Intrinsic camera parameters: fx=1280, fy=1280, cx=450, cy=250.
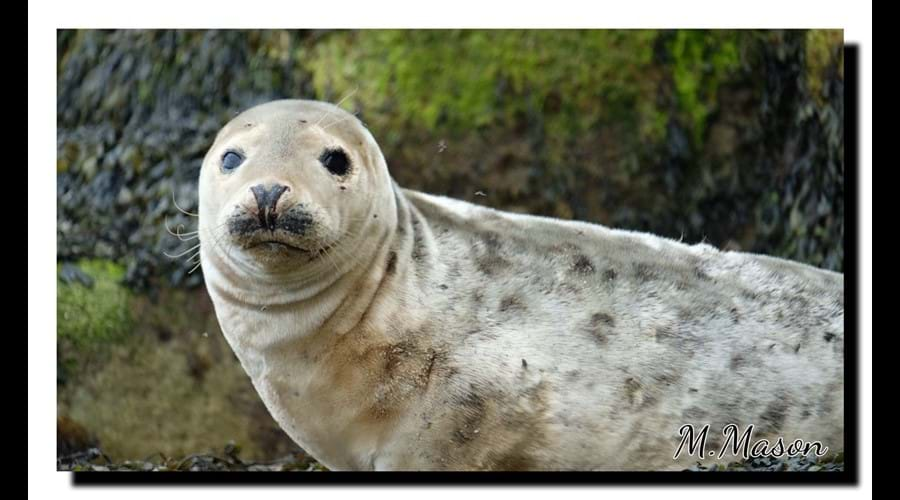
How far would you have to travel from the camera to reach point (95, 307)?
6.56 meters

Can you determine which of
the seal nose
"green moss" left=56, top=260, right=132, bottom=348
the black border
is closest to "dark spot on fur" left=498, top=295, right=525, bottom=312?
the black border

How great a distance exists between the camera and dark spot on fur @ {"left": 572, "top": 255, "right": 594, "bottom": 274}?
517 cm

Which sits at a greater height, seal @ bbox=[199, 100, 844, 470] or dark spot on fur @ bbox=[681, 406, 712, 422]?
seal @ bbox=[199, 100, 844, 470]

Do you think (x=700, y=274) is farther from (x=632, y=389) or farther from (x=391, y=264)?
(x=391, y=264)

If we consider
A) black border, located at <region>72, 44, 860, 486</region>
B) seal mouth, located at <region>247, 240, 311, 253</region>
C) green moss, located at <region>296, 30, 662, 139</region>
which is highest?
green moss, located at <region>296, 30, 662, 139</region>

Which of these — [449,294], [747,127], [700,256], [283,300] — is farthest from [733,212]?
[283,300]

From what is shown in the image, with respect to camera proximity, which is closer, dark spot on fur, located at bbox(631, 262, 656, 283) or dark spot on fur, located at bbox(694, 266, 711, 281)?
dark spot on fur, located at bbox(631, 262, 656, 283)

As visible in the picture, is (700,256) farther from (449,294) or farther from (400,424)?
(400,424)

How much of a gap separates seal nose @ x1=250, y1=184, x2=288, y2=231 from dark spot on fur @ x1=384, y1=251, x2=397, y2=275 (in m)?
0.62

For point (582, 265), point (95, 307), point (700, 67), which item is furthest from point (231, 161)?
point (700, 67)

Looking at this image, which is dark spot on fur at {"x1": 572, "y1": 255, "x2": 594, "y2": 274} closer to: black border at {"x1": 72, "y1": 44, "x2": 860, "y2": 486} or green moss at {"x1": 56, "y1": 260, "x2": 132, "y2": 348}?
black border at {"x1": 72, "y1": 44, "x2": 860, "y2": 486}
